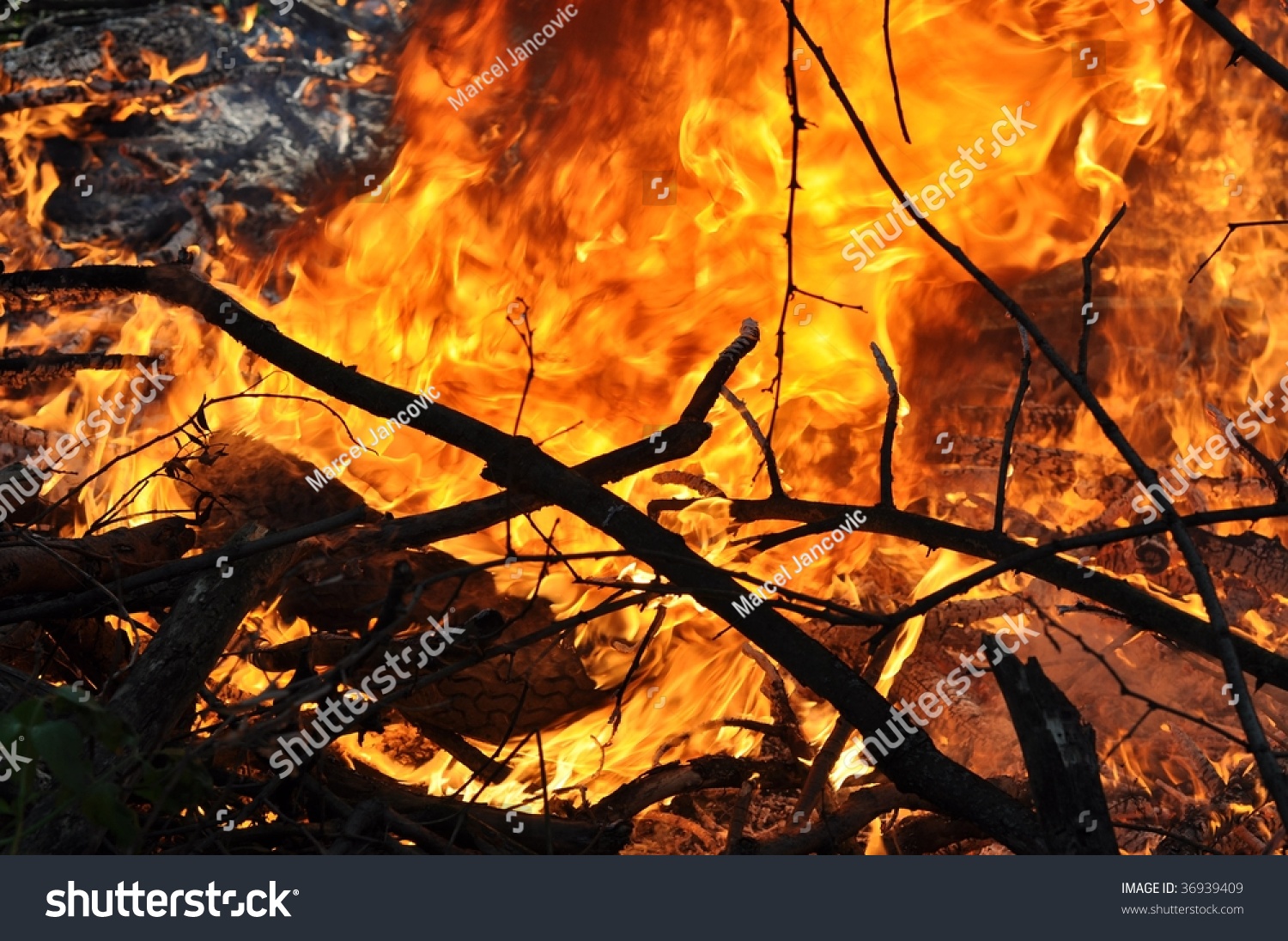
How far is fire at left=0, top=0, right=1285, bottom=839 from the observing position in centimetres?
369

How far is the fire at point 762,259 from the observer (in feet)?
12.1

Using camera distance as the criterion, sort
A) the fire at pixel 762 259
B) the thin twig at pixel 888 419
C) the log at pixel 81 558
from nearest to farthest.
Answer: the thin twig at pixel 888 419 < the log at pixel 81 558 < the fire at pixel 762 259

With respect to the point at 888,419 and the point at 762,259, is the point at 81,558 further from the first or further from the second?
the point at 762,259

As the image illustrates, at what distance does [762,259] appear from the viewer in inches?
150

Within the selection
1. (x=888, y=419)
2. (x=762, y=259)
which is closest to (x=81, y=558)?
(x=888, y=419)

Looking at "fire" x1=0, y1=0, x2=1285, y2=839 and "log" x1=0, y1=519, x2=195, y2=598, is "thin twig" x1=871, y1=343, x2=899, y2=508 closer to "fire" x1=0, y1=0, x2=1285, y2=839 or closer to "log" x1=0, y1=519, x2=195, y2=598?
"fire" x1=0, y1=0, x2=1285, y2=839

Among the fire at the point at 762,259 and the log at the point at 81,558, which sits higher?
the fire at the point at 762,259

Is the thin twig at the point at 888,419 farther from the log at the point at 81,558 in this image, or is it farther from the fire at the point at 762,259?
the log at the point at 81,558

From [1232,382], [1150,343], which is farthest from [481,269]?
[1232,382]

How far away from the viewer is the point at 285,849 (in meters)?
2.07

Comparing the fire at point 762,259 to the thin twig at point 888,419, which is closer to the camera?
the thin twig at point 888,419

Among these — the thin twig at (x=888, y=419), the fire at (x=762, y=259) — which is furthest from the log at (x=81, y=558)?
the thin twig at (x=888, y=419)

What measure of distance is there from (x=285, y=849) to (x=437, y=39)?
135 inches

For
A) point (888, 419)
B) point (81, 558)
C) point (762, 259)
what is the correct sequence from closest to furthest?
point (888, 419) → point (81, 558) → point (762, 259)
